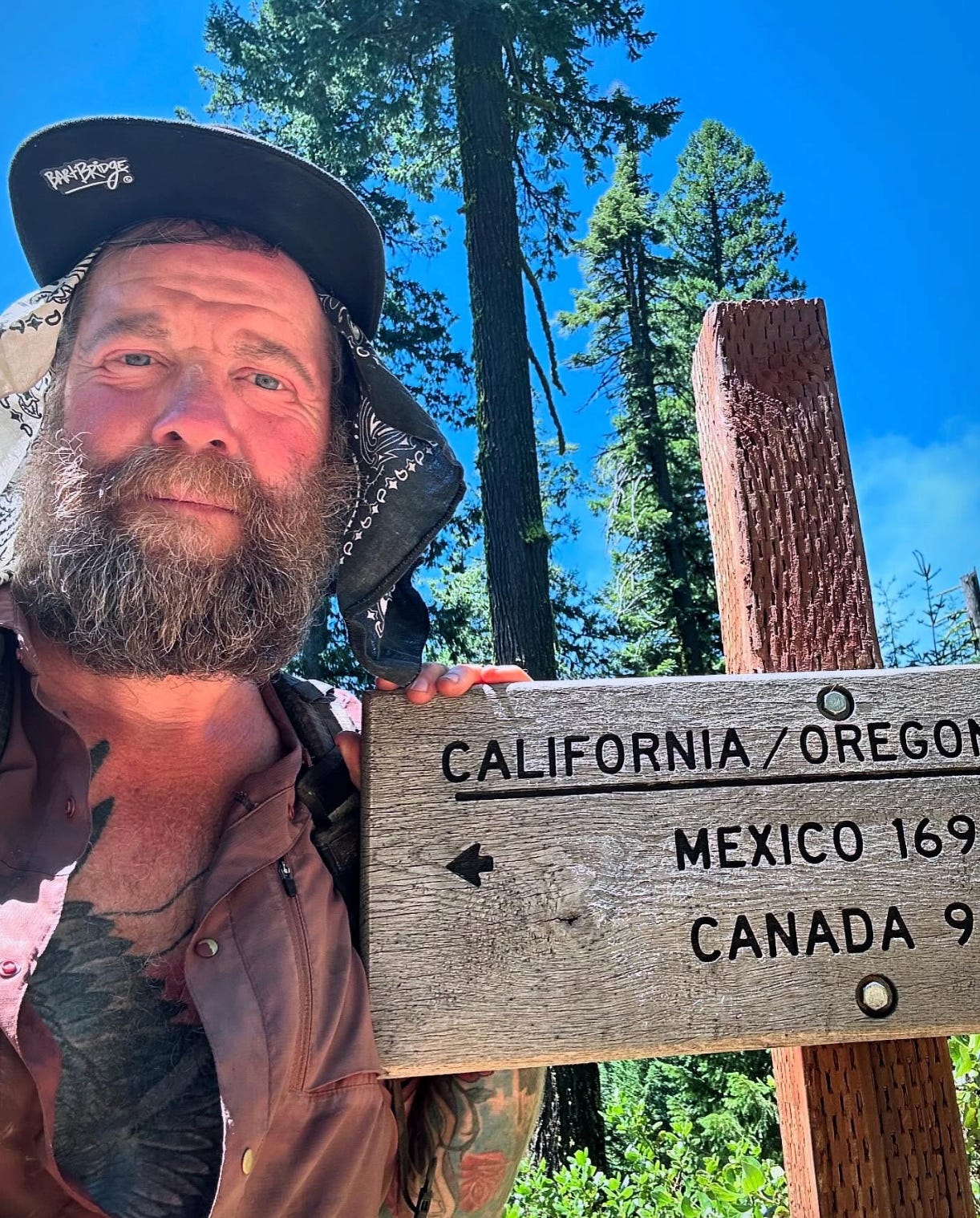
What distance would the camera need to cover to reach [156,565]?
1584 mm

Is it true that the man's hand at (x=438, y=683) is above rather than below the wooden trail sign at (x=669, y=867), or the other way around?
above

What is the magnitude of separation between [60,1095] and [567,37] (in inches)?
322

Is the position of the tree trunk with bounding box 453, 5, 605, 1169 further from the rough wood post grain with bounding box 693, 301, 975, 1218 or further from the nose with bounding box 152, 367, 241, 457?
the nose with bounding box 152, 367, 241, 457

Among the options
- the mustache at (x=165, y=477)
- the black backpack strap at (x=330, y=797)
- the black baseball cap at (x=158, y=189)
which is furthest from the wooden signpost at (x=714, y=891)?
the black baseball cap at (x=158, y=189)

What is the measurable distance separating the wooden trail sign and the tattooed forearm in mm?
194

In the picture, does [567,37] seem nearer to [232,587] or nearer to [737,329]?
[737,329]

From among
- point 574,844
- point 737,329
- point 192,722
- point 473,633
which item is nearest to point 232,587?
point 192,722

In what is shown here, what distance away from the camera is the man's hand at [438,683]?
1601 mm

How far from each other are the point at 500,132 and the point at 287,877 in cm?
778

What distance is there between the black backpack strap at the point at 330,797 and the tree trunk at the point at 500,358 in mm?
4952

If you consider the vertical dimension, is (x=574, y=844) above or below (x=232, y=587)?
below

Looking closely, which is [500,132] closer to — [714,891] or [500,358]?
[500,358]

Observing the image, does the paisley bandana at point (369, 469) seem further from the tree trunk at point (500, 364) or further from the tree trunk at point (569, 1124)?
the tree trunk at point (569, 1124)

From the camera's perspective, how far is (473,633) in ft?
45.6
